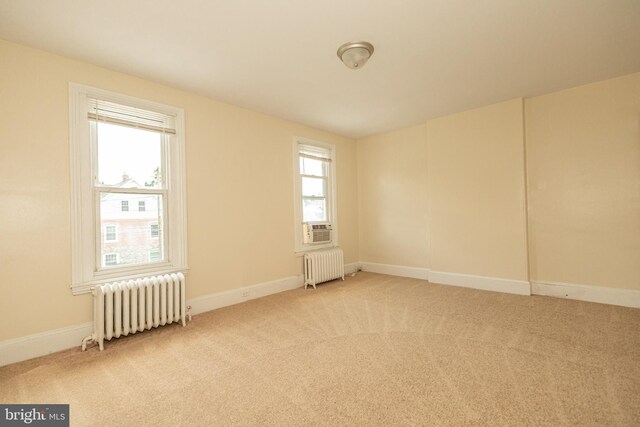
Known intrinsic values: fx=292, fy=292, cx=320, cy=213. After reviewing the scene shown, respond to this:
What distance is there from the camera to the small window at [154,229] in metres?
3.36

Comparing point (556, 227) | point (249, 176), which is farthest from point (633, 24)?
point (249, 176)

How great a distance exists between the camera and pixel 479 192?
4527 mm

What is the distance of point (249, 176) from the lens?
424 centimetres

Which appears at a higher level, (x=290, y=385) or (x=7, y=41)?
(x=7, y=41)

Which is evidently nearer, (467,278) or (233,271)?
(233,271)

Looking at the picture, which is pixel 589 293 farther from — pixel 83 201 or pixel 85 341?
pixel 83 201

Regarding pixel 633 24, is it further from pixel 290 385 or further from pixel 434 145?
pixel 290 385

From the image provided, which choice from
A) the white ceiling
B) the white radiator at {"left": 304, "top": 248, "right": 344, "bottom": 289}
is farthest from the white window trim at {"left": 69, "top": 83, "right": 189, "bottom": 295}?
the white radiator at {"left": 304, "top": 248, "right": 344, "bottom": 289}

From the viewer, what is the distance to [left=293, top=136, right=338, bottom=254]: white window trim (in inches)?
193

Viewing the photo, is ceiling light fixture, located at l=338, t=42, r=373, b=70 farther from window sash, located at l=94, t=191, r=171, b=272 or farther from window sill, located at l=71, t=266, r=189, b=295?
window sill, located at l=71, t=266, r=189, b=295

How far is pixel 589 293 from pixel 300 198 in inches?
164

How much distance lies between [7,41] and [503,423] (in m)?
4.62

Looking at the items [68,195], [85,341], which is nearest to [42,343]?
[85,341]

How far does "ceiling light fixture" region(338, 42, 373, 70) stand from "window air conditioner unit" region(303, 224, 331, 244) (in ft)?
9.22
